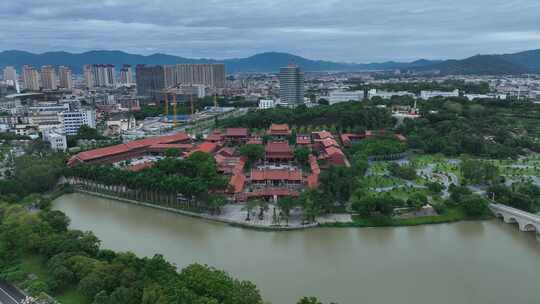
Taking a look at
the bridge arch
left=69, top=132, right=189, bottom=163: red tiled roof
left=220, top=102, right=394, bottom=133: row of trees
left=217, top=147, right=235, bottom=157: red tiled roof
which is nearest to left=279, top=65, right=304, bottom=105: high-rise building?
left=220, top=102, right=394, bottom=133: row of trees

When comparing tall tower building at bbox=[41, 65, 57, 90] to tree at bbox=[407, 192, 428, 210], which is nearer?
tree at bbox=[407, 192, 428, 210]

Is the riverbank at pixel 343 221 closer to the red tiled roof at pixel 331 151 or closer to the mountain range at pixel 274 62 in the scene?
the red tiled roof at pixel 331 151

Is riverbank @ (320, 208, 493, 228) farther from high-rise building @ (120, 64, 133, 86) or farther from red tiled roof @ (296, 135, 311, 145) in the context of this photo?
high-rise building @ (120, 64, 133, 86)

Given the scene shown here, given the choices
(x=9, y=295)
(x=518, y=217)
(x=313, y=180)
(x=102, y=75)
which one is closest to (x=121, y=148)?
(x=313, y=180)

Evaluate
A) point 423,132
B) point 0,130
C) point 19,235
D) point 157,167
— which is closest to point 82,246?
point 19,235

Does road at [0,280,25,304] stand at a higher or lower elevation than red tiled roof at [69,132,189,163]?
lower

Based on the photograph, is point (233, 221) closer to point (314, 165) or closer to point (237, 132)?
point (314, 165)

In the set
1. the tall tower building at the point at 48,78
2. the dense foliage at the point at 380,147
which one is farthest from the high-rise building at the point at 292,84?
the tall tower building at the point at 48,78
